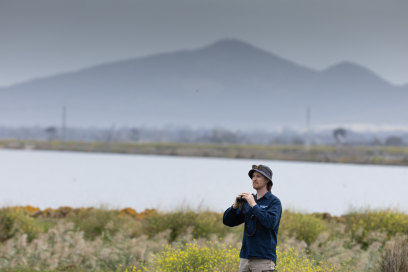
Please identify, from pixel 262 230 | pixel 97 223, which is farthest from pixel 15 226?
pixel 262 230

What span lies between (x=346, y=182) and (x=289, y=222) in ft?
157

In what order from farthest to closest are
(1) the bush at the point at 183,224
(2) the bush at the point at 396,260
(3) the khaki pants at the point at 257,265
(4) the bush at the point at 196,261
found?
(1) the bush at the point at 183,224 < (2) the bush at the point at 396,260 < (4) the bush at the point at 196,261 < (3) the khaki pants at the point at 257,265

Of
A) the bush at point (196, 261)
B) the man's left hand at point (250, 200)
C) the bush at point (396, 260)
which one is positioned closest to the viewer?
the man's left hand at point (250, 200)

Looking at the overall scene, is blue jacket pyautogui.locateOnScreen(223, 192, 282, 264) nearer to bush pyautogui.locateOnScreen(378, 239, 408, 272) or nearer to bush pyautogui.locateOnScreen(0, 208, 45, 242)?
bush pyautogui.locateOnScreen(378, 239, 408, 272)

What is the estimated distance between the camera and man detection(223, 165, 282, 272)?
663 centimetres

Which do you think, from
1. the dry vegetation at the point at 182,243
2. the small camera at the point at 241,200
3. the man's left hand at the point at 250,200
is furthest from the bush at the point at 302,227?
the man's left hand at the point at 250,200

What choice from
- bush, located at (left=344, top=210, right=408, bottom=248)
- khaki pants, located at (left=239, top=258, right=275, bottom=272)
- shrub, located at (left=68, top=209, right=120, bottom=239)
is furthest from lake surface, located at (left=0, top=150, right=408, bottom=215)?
khaki pants, located at (left=239, top=258, right=275, bottom=272)

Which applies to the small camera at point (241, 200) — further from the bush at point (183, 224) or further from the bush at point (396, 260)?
the bush at point (183, 224)

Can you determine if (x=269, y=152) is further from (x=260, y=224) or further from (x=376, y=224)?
(x=260, y=224)

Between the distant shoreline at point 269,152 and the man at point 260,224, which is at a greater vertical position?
the distant shoreline at point 269,152

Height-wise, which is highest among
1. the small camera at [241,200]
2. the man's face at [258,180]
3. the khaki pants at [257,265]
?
the man's face at [258,180]

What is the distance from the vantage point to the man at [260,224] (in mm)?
6629

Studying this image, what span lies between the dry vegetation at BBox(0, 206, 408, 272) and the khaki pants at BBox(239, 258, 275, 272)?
169cm

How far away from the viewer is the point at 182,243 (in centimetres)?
1390
